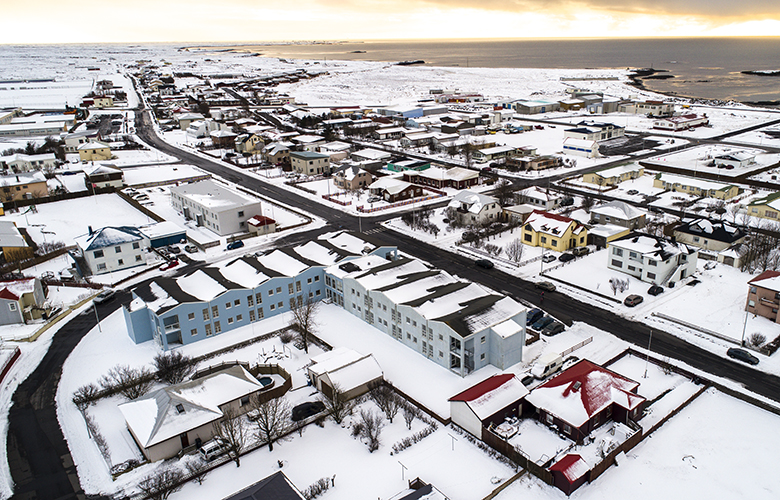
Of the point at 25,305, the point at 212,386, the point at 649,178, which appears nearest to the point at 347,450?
the point at 212,386

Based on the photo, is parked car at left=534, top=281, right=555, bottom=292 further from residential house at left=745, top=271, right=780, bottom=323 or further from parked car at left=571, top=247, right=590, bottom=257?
residential house at left=745, top=271, right=780, bottom=323

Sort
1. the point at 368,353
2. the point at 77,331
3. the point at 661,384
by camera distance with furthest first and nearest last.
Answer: the point at 77,331, the point at 368,353, the point at 661,384

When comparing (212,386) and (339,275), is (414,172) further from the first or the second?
(212,386)

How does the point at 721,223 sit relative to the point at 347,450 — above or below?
above

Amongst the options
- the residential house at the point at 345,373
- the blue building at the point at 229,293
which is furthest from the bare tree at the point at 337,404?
the blue building at the point at 229,293

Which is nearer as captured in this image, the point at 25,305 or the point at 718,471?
the point at 718,471

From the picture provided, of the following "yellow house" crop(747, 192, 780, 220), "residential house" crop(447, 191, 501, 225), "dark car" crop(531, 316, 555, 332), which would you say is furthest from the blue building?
"yellow house" crop(747, 192, 780, 220)

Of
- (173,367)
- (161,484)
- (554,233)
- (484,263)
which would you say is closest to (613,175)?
(554,233)

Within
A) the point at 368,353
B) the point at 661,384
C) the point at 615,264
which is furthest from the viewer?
the point at 615,264
